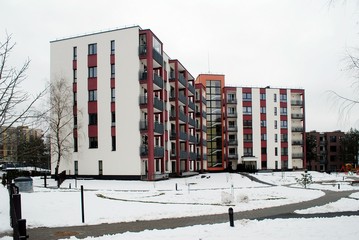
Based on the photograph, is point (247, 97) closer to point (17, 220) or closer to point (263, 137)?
point (263, 137)

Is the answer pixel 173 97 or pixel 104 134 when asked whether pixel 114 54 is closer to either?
pixel 104 134

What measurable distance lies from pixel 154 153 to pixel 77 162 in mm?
10280

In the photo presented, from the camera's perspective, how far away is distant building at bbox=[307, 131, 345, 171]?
11475cm

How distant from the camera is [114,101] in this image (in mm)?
45594

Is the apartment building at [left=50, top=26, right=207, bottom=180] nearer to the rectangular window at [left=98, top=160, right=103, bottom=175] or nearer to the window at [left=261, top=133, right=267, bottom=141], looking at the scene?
the rectangular window at [left=98, top=160, right=103, bottom=175]

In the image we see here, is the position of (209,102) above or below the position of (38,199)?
above

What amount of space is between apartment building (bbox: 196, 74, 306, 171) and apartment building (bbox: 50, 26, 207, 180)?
3328 centimetres

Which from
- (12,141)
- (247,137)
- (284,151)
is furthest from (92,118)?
(284,151)

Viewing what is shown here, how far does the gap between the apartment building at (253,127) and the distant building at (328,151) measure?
3564 cm

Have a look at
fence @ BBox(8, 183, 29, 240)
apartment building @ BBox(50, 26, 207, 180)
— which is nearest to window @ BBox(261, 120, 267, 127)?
apartment building @ BBox(50, 26, 207, 180)

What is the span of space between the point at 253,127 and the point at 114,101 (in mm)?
43091

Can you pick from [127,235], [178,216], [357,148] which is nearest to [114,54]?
[178,216]

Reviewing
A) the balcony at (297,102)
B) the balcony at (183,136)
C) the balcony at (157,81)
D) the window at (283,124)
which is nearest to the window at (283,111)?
the window at (283,124)

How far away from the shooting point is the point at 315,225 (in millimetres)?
13109
